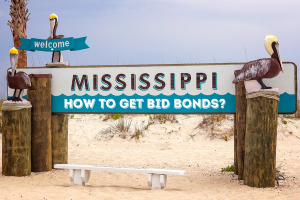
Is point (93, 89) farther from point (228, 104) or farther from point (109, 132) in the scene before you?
point (109, 132)

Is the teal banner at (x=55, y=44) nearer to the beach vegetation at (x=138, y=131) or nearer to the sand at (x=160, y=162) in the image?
the sand at (x=160, y=162)

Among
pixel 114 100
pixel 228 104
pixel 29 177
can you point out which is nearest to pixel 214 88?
pixel 228 104

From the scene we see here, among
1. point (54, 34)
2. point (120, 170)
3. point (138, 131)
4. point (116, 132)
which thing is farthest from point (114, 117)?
point (120, 170)

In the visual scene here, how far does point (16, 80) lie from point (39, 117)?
37.1 inches

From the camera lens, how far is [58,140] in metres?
7.09

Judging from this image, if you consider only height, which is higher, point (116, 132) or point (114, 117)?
point (114, 117)

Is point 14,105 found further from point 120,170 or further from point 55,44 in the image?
point 120,170

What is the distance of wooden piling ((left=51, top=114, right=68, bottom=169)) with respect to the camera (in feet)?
23.1

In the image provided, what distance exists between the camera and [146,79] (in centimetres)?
646

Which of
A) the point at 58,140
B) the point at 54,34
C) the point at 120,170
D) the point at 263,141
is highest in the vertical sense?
the point at 54,34

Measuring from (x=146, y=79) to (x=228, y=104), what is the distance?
1.80 m

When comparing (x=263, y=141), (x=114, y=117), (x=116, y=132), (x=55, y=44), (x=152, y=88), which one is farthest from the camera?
(x=114, y=117)

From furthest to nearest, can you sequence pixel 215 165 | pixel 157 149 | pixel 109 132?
pixel 109 132 < pixel 157 149 < pixel 215 165

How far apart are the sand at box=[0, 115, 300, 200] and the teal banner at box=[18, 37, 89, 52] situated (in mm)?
2832
